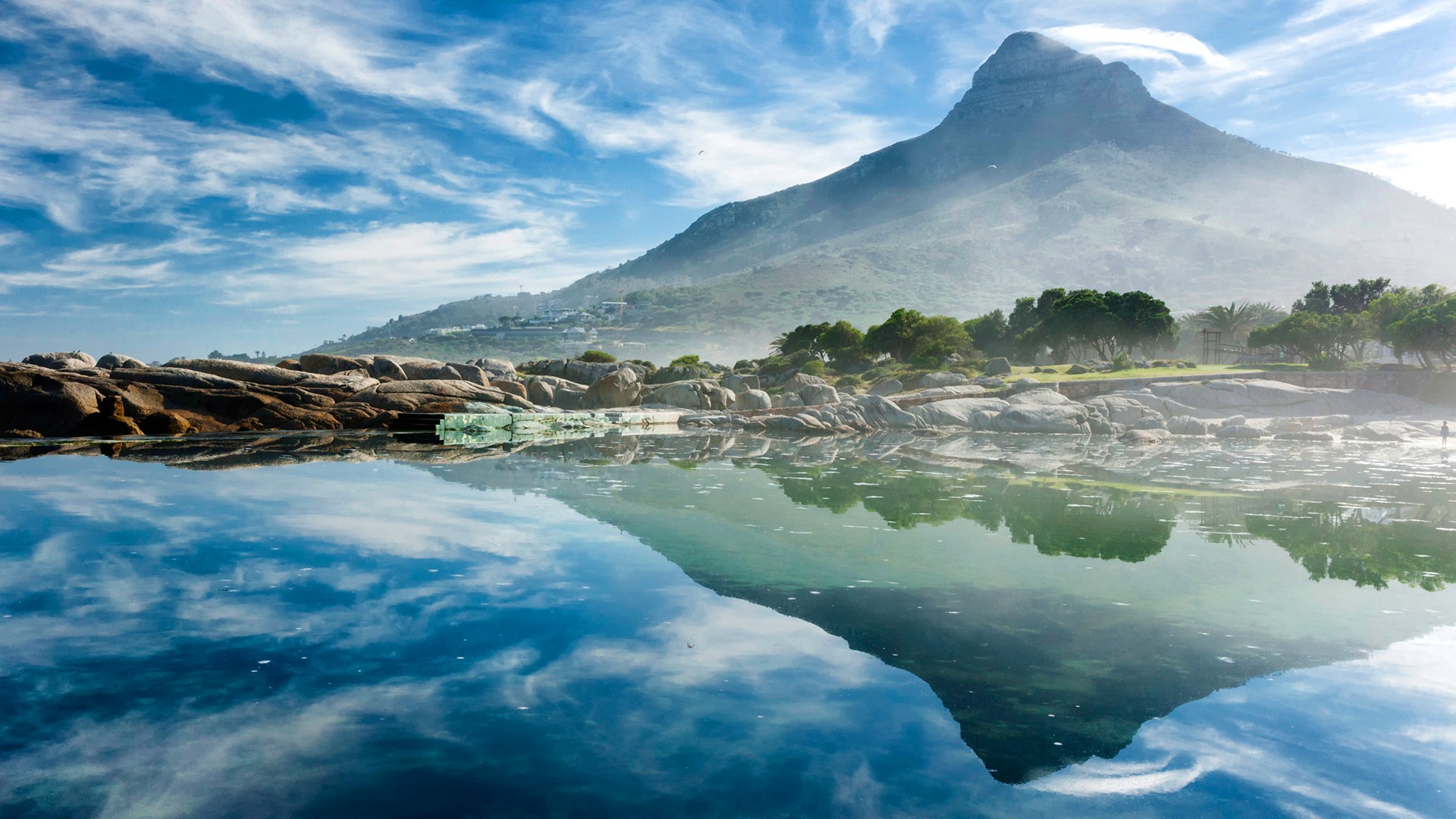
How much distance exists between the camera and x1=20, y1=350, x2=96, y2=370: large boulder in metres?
39.0

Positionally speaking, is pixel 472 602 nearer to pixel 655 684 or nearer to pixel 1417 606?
pixel 655 684

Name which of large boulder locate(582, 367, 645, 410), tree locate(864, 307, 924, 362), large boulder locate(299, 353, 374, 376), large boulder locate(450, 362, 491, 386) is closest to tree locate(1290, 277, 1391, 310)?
tree locate(864, 307, 924, 362)

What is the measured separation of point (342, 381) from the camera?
3894 cm

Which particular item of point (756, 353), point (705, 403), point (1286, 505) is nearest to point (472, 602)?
point (1286, 505)

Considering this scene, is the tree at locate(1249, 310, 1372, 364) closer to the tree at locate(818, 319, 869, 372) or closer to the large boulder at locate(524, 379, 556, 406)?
the tree at locate(818, 319, 869, 372)

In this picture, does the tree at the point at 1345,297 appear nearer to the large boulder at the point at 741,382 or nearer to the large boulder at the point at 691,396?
the large boulder at the point at 741,382

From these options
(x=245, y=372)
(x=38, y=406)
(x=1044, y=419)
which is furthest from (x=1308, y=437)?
(x=38, y=406)

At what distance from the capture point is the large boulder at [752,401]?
51.1m

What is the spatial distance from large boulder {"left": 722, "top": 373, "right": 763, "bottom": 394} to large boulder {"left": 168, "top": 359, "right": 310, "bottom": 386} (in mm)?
29858

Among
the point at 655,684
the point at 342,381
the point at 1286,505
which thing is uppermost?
the point at 342,381

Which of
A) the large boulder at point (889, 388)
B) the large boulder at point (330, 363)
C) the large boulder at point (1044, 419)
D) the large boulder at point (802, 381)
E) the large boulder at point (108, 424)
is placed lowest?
the large boulder at point (1044, 419)

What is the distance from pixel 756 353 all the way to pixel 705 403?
137 meters

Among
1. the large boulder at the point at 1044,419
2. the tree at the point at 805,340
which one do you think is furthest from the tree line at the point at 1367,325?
the tree at the point at 805,340

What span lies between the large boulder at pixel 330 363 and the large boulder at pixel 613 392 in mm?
12399
